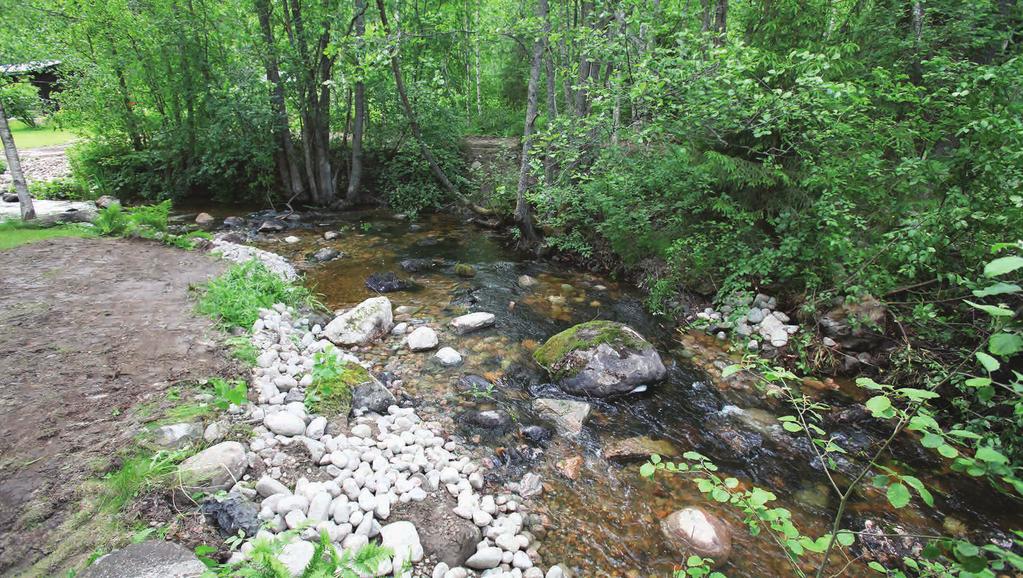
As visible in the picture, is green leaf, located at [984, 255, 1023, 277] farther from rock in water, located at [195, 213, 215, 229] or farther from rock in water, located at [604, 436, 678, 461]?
rock in water, located at [195, 213, 215, 229]

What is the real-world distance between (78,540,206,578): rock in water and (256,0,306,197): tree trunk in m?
12.3

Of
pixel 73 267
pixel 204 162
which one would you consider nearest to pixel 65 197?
pixel 204 162

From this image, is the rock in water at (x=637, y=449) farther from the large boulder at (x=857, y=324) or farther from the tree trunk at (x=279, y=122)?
the tree trunk at (x=279, y=122)

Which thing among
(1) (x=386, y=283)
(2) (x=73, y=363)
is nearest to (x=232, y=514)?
(2) (x=73, y=363)

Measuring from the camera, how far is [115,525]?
260cm

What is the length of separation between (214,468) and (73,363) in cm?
244

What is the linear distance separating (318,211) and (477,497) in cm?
1305

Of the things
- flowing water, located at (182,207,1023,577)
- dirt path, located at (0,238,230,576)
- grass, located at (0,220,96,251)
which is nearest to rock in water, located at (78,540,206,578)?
dirt path, located at (0,238,230,576)

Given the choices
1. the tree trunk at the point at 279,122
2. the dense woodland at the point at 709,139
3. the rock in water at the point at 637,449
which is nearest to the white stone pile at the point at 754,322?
the dense woodland at the point at 709,139

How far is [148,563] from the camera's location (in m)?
2.26

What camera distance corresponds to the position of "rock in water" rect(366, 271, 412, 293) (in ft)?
27.9

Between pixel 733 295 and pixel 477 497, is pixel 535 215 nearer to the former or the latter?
pixel 733 295

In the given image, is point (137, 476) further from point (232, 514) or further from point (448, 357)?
point (448, 357)

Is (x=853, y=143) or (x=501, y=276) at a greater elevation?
(x=853, y=143)
